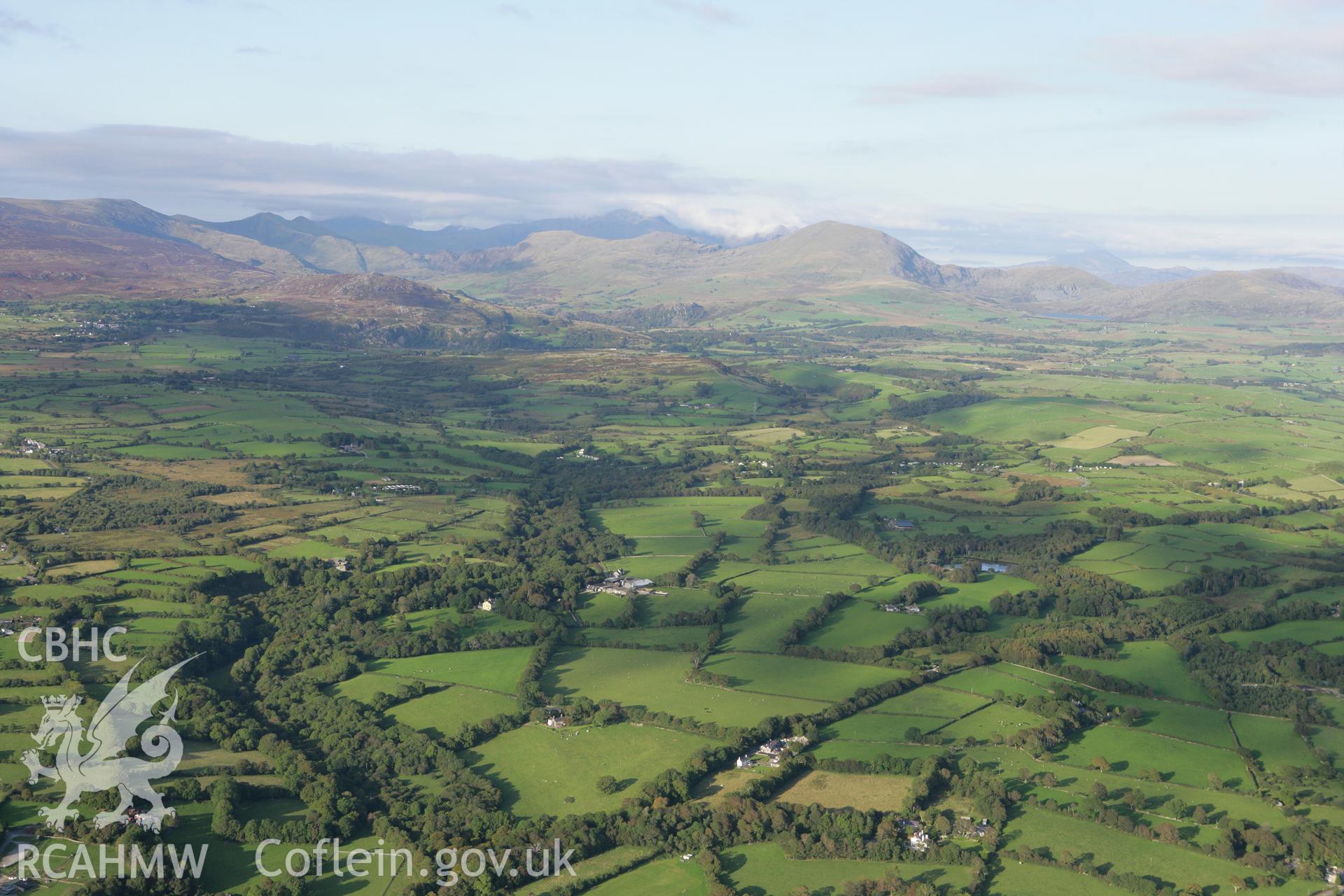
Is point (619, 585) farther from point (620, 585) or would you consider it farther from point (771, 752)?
point (771, 752)

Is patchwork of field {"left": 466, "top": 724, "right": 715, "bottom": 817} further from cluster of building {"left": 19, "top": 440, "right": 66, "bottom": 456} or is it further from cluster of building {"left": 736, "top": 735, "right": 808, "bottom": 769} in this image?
cluster of building {"left": 19, "top": 440, "right": 66, "bottom": 456}

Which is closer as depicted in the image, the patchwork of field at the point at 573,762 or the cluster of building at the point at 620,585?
the patchwork of field at the point at 573,762

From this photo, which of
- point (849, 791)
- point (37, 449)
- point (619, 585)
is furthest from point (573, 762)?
point (37, 449)

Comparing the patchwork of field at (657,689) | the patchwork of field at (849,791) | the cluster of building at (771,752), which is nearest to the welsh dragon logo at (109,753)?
the patchwork of field at (657,689)

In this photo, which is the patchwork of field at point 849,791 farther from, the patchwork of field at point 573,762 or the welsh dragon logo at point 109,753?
the welsh dragon logo at point 109,753

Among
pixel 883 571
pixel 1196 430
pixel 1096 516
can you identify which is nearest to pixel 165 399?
pixel 883 571

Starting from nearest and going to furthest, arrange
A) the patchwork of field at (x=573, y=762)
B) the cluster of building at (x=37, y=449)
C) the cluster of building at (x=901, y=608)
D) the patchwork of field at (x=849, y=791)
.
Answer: the patchwork of field at (x=849, y=791) → the patchwork of field at (x=573, y=762) → the cluster of building at (x=901, y=608) → the cluster of building at (x=37, y=449)

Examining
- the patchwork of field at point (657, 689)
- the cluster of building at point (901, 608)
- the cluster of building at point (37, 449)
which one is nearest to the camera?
the patchwork of field at point (657, 689)
